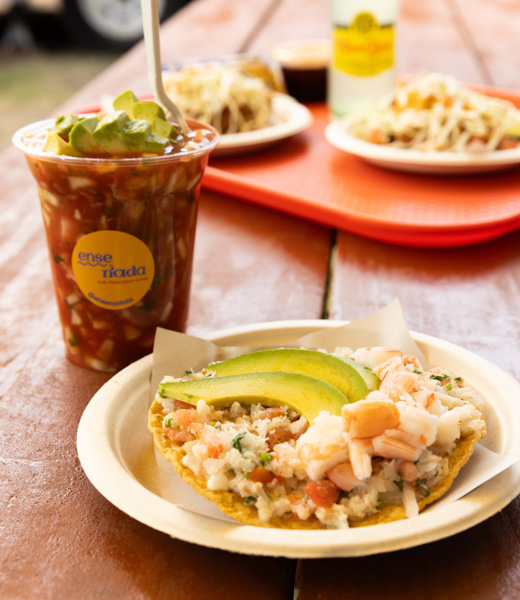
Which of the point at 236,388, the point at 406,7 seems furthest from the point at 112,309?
the point at 406,7

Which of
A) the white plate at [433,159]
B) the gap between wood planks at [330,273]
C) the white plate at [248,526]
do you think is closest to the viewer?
the white plate at [248,526]

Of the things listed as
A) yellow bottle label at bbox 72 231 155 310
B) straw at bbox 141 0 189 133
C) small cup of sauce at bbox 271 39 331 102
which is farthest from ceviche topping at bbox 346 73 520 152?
yellow bottle label at bbox 72 231 155 310

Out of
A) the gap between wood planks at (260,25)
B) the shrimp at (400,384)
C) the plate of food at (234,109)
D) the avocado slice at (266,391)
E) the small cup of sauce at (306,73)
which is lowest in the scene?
the gap between wood planks at (260,25)

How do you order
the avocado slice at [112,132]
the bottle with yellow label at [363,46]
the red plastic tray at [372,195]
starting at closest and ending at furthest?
the avocado slice at [112,132]
the red plastic tray at [372,195]
the bottle with yellow label at [363,46]

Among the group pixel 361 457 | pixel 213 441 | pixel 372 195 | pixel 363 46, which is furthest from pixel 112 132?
pixel 363 46

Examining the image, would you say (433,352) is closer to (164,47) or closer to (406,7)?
(164,47)

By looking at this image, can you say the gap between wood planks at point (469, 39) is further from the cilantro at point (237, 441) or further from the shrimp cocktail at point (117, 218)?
the cilantro at point (237, 441)

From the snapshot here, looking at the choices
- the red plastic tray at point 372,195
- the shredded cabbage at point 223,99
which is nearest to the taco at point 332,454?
the red plastic tray at point 372,195
